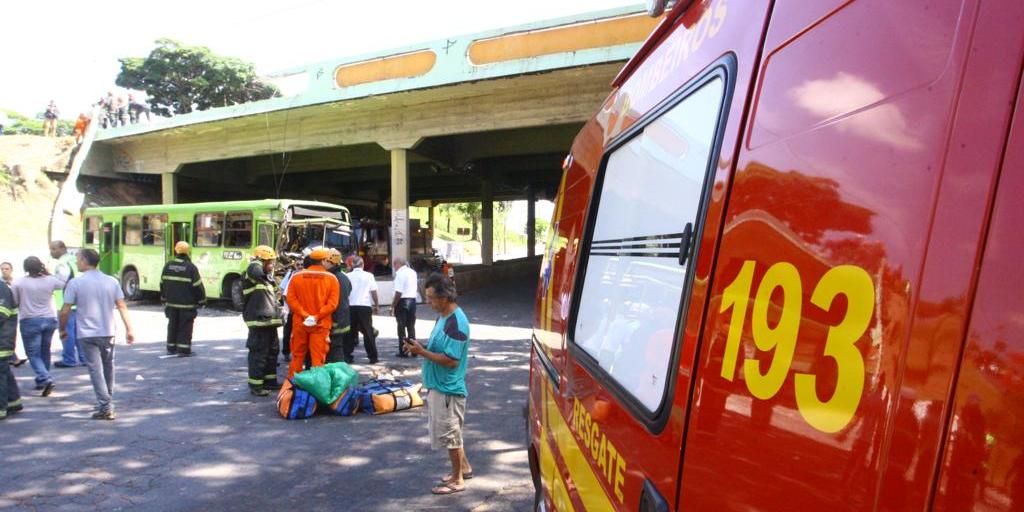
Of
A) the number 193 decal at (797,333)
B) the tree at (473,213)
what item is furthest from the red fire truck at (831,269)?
the tree at (473,213)

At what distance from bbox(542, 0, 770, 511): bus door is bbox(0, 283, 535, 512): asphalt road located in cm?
231

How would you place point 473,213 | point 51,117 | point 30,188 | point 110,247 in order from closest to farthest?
point 110,247
point 30,188
point 51,117
point 473,213

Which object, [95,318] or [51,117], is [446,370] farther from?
[51,117]

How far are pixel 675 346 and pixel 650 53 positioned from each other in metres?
1.11

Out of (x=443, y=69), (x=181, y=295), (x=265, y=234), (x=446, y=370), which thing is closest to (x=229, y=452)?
(x=446, y=370)

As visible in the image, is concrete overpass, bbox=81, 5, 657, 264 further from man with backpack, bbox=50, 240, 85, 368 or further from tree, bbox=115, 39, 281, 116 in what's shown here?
tree, bbox=115, 39, 281, 116

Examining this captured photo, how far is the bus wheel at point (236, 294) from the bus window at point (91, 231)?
6.88m

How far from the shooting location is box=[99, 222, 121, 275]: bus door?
17016 mm

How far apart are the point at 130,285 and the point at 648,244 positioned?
62.1ft

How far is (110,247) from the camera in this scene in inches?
679

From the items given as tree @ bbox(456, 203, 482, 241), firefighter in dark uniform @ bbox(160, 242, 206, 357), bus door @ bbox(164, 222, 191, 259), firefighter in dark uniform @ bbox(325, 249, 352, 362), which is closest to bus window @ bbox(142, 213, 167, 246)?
bus door @ bbox(164, 222, 191, 259)

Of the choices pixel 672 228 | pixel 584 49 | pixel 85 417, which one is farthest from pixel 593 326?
pixel 584 49

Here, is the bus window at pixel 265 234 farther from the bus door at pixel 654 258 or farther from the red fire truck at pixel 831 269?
the red fire truck at pixel 831 269

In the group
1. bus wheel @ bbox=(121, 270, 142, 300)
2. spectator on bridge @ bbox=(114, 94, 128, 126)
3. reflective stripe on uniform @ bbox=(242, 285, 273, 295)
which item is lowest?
bus wheel @ bbox=(121, 270, 142, 300)
